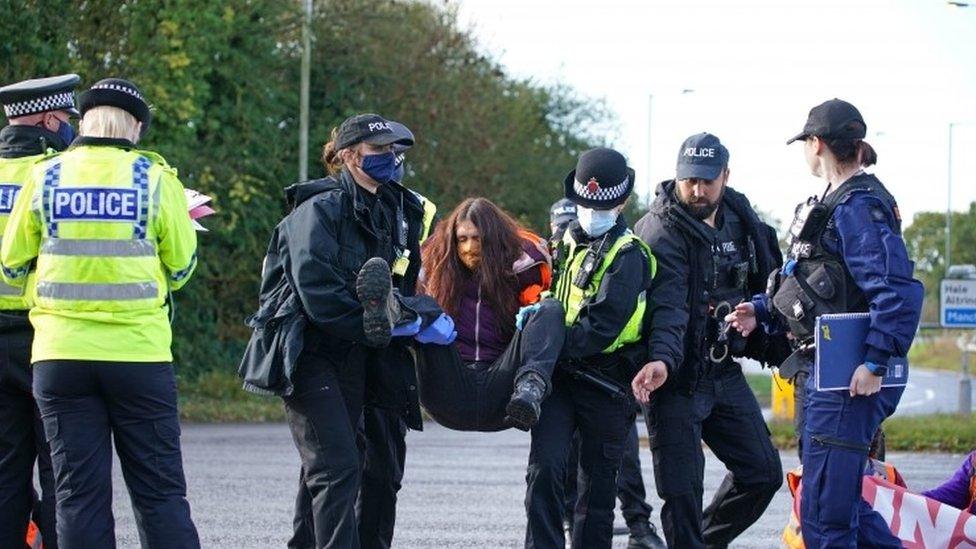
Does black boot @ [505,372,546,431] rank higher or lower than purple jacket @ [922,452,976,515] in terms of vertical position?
higher

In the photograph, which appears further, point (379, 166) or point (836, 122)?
point (379, 166)

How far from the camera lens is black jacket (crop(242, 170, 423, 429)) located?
7012 millimetres

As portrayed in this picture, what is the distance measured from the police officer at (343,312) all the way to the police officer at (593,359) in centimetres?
70

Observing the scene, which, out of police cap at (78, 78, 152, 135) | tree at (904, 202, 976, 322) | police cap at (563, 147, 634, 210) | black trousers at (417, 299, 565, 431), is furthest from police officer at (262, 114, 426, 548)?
tree at (904, 202, 976, 322)

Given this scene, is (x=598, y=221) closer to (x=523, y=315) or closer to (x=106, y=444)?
(x=523, y=315)

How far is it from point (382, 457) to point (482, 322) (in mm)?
821

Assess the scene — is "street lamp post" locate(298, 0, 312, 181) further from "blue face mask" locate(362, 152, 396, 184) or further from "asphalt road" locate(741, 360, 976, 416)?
"blue face mask" locate(362, 152, 396, 184)

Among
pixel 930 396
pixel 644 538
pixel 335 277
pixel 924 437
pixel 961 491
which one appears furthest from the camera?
pixel 930 396

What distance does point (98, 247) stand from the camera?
21.2 feet

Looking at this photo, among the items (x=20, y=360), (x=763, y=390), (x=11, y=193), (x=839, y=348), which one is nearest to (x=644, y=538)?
(x=839, y=348)

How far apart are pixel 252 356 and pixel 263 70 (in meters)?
20.4

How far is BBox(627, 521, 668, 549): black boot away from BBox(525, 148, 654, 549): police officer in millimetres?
1543

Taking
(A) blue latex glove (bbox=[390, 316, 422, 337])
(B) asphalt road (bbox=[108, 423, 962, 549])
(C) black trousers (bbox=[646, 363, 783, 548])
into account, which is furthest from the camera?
(B) asphalt road (bbox=[108, 423, 962, 549])

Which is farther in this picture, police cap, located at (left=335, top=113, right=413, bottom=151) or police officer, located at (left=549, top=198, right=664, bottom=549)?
police officer, located at (left=549, top=198, right=664, bottom=549)
